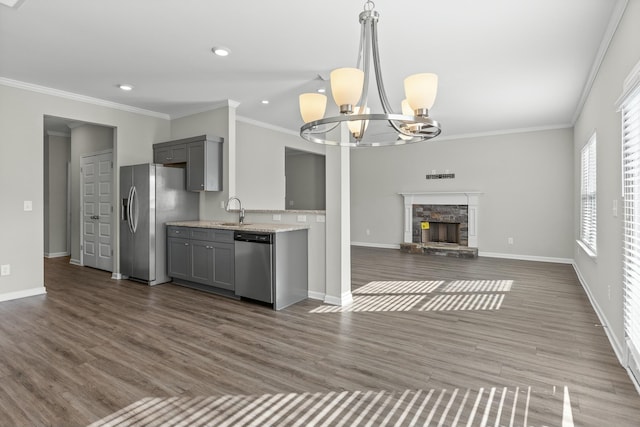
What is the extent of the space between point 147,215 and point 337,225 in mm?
2722

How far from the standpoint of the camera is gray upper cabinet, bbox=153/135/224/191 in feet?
16.5

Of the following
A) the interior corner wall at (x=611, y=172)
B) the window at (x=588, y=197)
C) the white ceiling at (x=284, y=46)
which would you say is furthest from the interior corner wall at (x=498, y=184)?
the interior corner wall at (x=611, y=172)

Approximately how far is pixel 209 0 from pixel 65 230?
6.85 meters

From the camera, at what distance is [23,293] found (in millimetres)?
4359

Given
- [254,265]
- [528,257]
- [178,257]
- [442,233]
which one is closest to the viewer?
[254,265]

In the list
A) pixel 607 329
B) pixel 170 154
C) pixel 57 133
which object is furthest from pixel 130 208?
pixel 607 329

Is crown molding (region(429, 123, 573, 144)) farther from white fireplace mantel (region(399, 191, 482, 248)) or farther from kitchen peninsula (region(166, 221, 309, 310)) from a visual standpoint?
kitchen peninsula (region(166, 221, 309, 310))

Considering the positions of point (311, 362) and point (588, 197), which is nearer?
point (311, 362)

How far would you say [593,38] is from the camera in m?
3.12

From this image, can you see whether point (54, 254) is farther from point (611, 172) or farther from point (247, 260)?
point (611, 172)

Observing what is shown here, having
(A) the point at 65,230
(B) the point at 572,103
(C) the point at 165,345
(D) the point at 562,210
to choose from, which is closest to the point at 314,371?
(C) the point at 165,345

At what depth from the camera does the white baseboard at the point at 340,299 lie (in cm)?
404

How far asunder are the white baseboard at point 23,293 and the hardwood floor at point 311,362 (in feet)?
0.82

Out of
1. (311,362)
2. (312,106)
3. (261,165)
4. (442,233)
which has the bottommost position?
(311,362)
